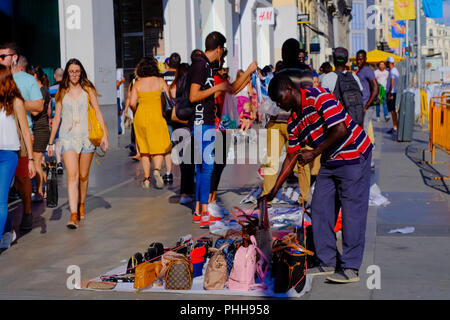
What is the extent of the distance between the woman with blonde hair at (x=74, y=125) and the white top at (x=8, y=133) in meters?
1.24

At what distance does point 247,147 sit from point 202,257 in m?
10.8

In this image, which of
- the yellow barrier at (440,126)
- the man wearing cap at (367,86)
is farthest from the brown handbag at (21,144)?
the yellow barrier at (440,126)

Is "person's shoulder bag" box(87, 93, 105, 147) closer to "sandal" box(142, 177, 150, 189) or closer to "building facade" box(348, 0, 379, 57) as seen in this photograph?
"sandal" box(142, 177, 150, 189)

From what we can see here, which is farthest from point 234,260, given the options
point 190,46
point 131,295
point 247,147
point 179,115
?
point 190,46

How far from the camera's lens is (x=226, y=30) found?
84.1 ft

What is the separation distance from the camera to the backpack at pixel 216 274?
5.60 metres

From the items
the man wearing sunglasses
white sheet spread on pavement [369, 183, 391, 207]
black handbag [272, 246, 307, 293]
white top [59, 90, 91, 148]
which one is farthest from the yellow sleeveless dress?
black handbag [272, 246, 307, 293]

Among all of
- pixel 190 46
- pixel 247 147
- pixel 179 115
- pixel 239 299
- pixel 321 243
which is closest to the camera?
pixel 239 299

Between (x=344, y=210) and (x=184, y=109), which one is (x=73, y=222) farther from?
(x=344, y=210)

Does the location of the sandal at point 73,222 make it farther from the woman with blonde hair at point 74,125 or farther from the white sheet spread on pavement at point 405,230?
the white sheet spread on pavement at point 405,230

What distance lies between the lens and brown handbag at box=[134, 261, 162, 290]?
222 inches

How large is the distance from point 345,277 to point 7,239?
11.5 ft

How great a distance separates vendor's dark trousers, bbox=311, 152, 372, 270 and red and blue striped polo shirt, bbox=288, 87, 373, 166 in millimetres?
89

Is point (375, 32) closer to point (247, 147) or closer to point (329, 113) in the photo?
point (247, 147)
